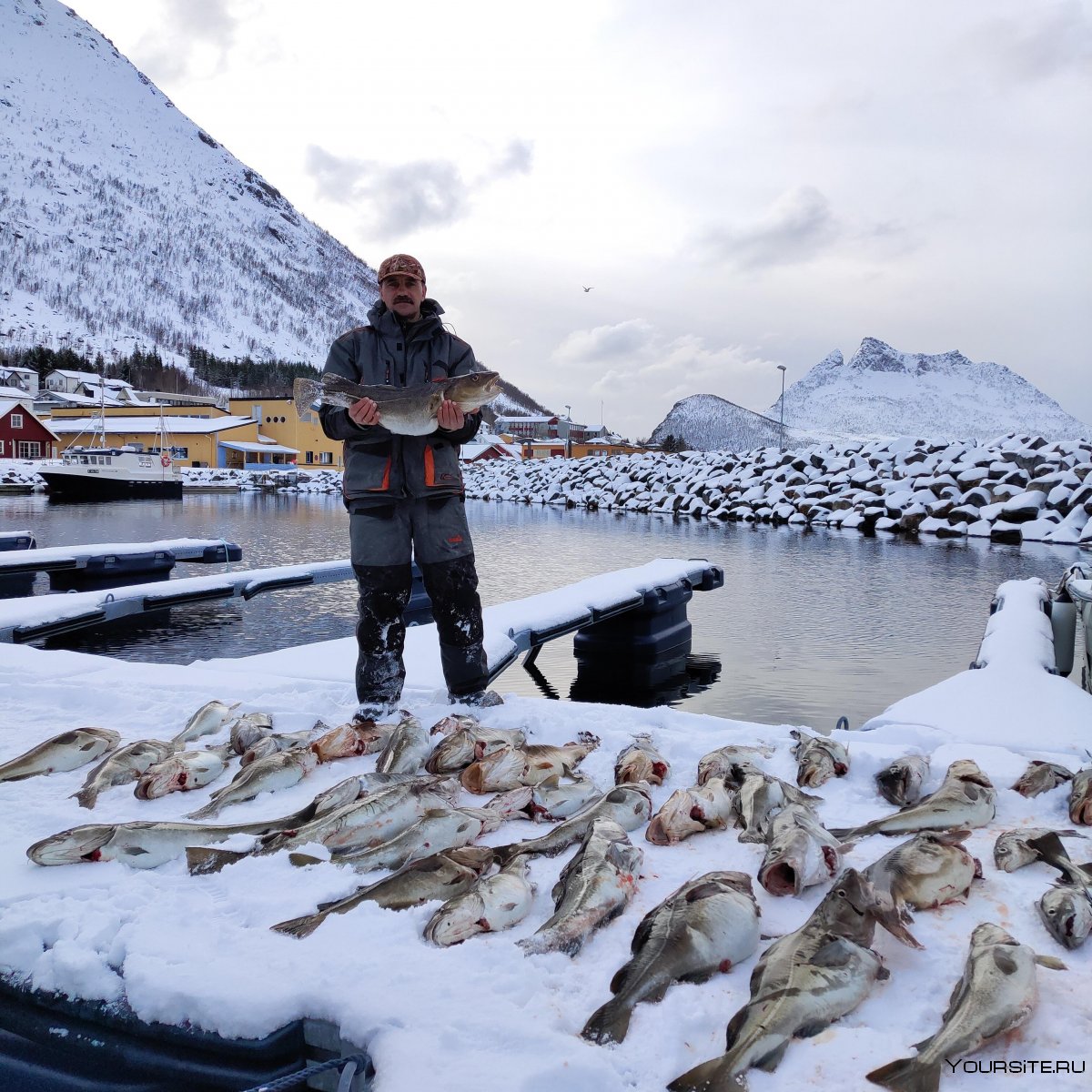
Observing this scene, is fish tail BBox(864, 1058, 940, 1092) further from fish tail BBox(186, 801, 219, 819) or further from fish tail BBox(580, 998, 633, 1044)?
fish tail BBox(186, 801, 219, 819)

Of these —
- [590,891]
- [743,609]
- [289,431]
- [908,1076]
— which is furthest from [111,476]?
[908,1076]

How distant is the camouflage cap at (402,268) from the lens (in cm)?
483

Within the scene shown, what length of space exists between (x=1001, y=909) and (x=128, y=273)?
8502 inches

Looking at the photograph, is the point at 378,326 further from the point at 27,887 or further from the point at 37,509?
the point at 37,509

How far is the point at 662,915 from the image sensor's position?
235 cm

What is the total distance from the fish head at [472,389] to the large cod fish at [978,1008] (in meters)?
3.35

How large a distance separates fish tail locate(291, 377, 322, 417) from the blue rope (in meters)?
3.35

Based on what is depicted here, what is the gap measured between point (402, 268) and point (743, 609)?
9.26m

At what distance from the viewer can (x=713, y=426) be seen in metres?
83.2

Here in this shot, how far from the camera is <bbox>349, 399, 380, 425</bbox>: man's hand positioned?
4438 millimetres

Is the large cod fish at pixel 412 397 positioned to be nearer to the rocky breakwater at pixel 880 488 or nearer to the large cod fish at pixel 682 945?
the large cod fish at pixel 682 945

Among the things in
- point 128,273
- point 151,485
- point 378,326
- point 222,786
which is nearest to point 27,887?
point 222,786

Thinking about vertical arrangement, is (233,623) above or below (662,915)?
below

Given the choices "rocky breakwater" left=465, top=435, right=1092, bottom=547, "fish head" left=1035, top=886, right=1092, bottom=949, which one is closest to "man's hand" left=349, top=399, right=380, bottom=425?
"fish head" left=1035, top=886, right=1092, bottom=949
